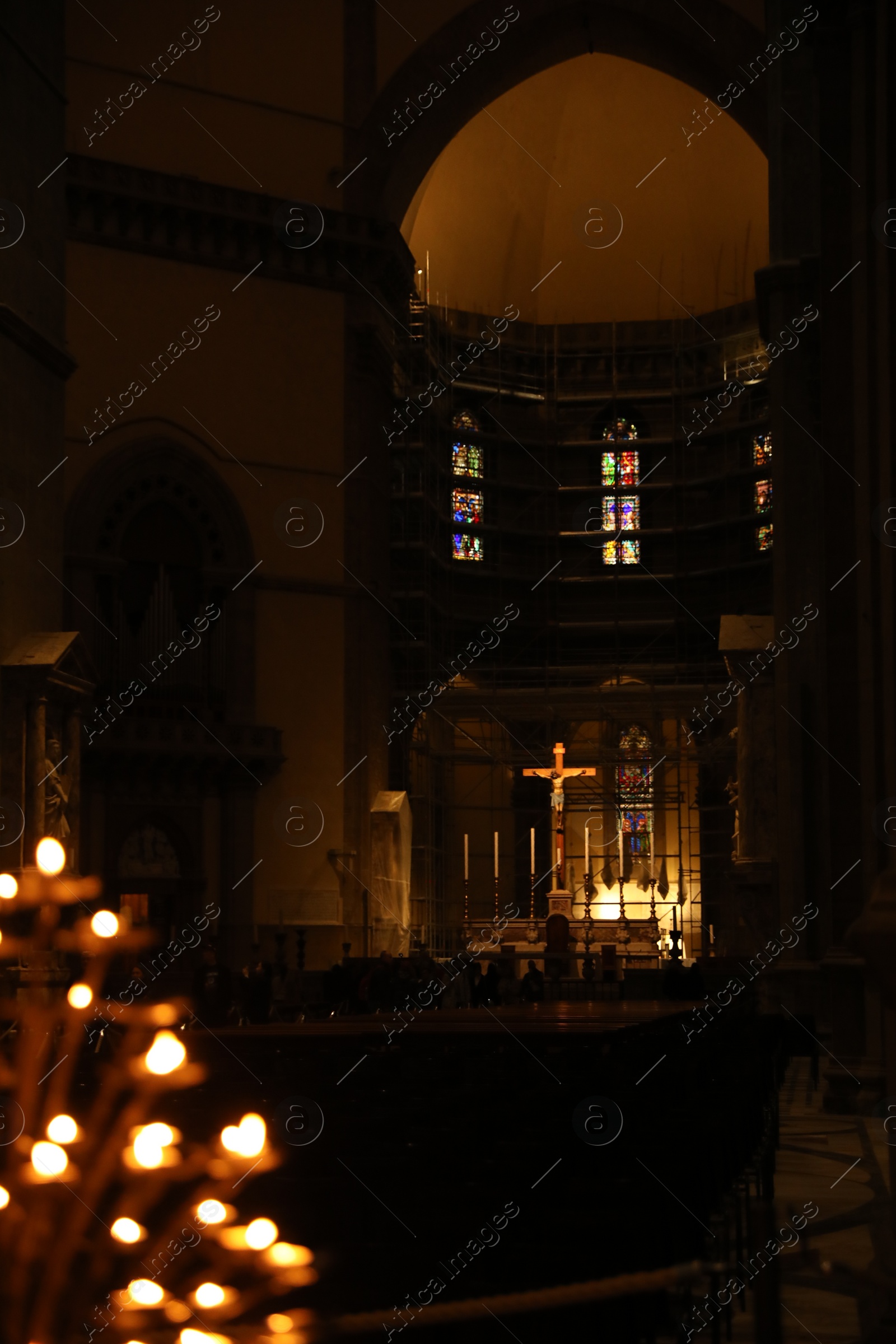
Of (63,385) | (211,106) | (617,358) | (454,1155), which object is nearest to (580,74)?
(617,358)

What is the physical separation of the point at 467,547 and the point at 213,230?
12.2m

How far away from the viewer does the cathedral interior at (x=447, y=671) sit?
507 cm

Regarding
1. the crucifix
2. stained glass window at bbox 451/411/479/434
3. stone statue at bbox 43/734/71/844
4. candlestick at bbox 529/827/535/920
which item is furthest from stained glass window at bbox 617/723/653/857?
stone statue at bbox 43/734/71/844

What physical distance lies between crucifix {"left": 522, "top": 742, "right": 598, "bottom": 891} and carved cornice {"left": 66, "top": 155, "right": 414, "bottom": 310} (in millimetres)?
9707

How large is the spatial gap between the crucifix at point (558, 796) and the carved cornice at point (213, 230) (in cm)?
971

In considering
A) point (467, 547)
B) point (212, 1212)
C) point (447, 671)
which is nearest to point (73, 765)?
point (212, 1212)

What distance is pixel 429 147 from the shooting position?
33.1 meters

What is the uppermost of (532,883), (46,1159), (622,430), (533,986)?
(622,430)

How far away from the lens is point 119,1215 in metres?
5.05

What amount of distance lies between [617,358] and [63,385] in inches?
1017

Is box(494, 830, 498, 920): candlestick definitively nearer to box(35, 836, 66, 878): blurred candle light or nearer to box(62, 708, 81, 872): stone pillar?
box(62, 708, 81, 872): stone pillar

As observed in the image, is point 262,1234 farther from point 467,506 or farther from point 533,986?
point 467,506

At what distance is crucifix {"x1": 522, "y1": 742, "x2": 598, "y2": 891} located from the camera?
105 ft

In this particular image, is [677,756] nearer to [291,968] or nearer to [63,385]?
[291,968]
